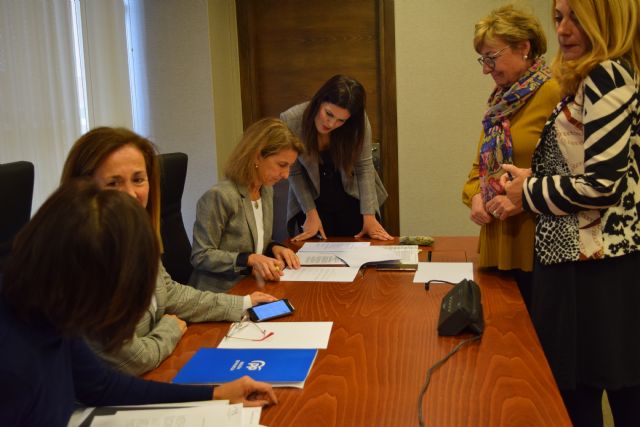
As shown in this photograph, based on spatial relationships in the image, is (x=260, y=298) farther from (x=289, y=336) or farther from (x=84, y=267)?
(x=84, y=267)

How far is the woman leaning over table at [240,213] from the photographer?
7.37ft

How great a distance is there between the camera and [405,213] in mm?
4234

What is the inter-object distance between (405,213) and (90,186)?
3.40 meters

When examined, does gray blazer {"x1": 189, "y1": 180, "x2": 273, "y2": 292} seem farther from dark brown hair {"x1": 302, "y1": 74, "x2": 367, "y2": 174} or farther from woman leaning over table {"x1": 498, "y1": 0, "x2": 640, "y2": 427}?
woman leaning over table {"x1": 498, "y1": 0, "x2": 640, "y2": 427}

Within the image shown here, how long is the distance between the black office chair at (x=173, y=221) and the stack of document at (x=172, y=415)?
1292 millimetres

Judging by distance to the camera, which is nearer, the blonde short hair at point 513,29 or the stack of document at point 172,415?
the stack of document at point 172,415

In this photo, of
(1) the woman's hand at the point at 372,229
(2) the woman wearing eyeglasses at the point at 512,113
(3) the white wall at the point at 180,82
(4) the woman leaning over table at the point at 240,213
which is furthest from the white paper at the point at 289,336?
(3) the white wall at the point at 180,82

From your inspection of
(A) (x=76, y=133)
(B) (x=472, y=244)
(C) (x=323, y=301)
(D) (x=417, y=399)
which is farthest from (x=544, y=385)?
(A) (x=76, y=133)

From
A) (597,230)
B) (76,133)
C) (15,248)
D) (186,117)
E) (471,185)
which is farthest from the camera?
(186,117)

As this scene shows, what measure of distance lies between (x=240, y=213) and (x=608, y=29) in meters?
1.31

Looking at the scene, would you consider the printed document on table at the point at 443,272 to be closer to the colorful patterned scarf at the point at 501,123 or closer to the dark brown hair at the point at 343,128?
the colorful patterned scarf at the point at 501,123

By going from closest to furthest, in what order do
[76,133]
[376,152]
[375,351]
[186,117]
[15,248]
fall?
[15,248]
[375,351]
[76,133]
[186,117]
[376,152]

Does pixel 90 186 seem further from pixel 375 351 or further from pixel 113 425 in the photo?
pixel 375 351

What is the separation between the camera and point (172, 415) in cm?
115
